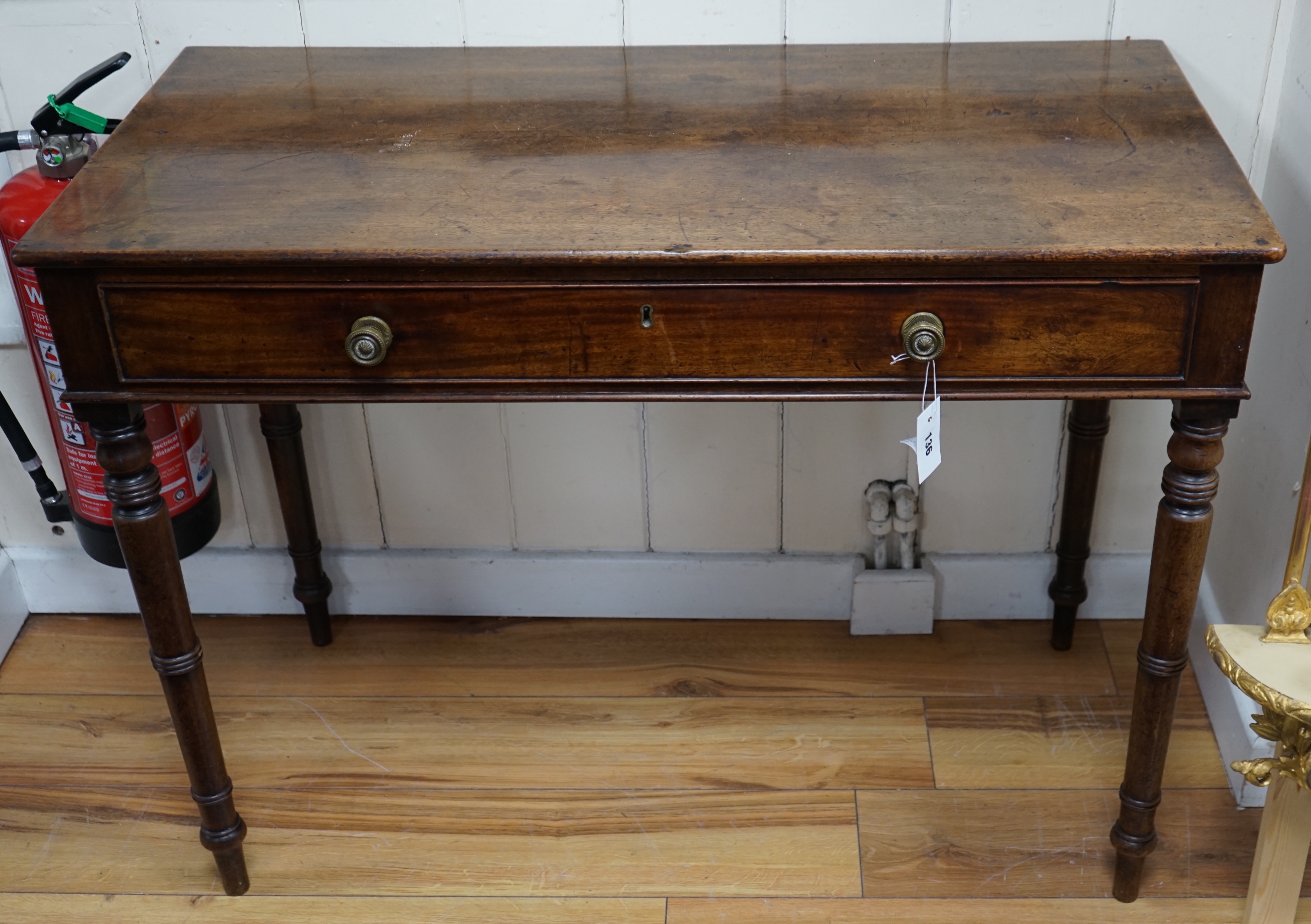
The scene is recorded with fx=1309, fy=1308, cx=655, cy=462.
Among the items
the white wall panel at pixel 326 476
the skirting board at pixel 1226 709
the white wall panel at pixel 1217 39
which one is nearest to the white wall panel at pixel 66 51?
the white wall panel at pixel 326 476

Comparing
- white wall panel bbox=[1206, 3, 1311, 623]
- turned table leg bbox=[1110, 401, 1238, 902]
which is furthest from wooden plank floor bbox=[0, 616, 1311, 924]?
Result: white wall panel bbox=[1206, 3, 1311, 623]

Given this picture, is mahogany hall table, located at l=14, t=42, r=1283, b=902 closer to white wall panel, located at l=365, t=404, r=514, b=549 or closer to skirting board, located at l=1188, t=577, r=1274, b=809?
skirting board, located at l=1188, t=577, r=1274, b=809

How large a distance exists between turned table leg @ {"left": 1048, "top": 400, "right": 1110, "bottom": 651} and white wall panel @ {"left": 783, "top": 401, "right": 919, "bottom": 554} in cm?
22

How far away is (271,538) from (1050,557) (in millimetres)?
1195

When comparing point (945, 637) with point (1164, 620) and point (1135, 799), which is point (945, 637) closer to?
point (1135, 799)

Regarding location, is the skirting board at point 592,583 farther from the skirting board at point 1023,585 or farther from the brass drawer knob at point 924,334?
the brass drawer knob at point 924,334

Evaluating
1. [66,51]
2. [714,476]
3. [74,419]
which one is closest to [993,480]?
[714,476]

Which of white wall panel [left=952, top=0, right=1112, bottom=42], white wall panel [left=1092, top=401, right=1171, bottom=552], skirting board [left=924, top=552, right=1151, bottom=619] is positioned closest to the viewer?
white wall panel [left=952, top=0, right=1112, bottom=42]

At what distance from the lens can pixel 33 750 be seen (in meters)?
1.85

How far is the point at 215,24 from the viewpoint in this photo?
65.1 inches

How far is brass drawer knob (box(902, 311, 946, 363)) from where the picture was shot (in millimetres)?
1194

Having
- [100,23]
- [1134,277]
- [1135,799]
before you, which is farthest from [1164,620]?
[100,23]

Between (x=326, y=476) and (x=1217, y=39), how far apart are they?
53.2 inches

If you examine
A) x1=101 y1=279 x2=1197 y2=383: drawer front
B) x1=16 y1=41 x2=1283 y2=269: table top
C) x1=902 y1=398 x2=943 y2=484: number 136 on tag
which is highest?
x1=16 y1=41 x2=1283 y2=269: table top
